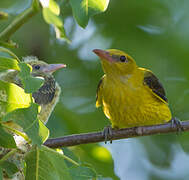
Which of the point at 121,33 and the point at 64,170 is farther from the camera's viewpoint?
the point at 121,33

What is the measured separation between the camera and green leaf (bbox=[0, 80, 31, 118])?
1.78 m

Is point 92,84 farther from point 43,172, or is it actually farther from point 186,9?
point 43,172

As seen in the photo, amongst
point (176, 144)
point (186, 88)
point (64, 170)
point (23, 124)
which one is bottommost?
point (176, 144)

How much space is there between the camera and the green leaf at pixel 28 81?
1662 millimetres

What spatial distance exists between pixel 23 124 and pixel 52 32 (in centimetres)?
393

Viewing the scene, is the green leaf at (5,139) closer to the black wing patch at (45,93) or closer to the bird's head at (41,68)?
the black wing patch at (45,93)

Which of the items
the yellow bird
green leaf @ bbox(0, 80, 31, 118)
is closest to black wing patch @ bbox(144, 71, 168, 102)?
the yellow bird

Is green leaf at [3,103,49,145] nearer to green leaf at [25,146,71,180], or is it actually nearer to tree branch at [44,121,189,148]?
green leaf at [25,146,71,180]

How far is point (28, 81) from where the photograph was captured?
1702 mm

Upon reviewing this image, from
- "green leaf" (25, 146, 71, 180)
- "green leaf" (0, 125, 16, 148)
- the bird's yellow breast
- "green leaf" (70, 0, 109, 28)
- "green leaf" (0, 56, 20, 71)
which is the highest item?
"green leaf" (70, 0, 109, 28)

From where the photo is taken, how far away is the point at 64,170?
201 cm

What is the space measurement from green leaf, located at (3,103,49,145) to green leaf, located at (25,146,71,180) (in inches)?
10.8

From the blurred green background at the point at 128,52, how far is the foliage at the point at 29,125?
2024mm

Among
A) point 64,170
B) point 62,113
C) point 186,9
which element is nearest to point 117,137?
point 62,113
